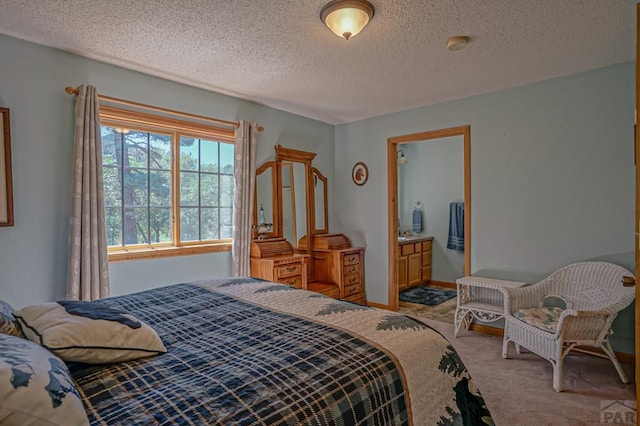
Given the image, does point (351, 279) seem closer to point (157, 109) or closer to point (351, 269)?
point (351, 269)

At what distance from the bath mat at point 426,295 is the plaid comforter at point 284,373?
3.34 m

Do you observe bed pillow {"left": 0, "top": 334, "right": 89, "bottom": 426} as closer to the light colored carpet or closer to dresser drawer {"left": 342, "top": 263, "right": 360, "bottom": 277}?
the light colored carpet

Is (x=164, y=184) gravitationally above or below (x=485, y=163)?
below

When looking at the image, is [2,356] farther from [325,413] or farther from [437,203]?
[437,203]

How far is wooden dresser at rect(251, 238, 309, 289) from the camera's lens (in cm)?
360

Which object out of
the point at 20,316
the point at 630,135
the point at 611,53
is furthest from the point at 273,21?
the point at 630,135

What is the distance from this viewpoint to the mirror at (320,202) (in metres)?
4.61

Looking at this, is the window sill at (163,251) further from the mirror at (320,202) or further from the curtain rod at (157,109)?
the mirror at (320,202)

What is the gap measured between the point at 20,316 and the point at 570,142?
12.9ft

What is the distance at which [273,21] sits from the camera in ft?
7.18

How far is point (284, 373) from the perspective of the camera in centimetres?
110

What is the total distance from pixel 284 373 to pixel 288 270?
2641 mm

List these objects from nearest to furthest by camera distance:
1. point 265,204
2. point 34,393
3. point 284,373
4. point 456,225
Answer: point 34,393 → point 284,373 → point 265,204 → point 456,225

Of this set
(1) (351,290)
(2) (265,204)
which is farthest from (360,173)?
(1) (351,290)
